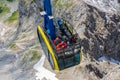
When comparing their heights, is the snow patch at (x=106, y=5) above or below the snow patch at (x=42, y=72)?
above

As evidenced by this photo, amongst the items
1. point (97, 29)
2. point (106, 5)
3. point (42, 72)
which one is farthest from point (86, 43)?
point (42, 72)

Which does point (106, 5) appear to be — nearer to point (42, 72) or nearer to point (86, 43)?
point (86, 43)

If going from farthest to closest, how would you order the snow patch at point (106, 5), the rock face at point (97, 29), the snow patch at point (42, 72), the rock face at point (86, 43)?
the snow patch at point (42, 72) → the rock face at point (86, 43) → the rock face at point (97, 29) → the snow patch at point (106, 5)

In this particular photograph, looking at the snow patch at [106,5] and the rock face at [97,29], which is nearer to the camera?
the snow patch at [106,5]

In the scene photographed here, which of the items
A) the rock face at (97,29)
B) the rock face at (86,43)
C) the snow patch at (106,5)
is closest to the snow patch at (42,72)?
the rock face at (86,43)

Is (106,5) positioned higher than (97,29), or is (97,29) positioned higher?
(106,5)

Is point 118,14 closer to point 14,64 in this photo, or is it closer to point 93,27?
point 93,27

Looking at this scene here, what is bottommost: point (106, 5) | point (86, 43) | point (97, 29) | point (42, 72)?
point (42, 72)

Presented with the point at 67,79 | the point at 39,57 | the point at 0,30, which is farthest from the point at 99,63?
the point at 0,30

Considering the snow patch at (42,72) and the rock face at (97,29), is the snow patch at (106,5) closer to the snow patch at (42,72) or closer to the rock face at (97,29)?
the rock face at (97,29)
